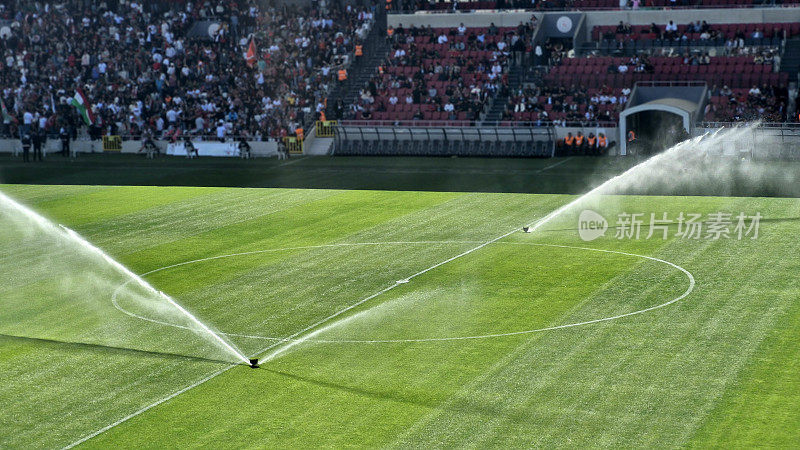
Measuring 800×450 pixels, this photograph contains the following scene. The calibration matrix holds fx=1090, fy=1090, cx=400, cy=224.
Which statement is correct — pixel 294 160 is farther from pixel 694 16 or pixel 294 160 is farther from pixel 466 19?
pixel 694 16

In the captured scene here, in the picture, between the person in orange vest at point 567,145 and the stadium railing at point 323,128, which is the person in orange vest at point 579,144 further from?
the stadium railing at point 323,128

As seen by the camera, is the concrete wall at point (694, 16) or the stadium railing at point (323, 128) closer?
the stadium railing at point (323, 128)

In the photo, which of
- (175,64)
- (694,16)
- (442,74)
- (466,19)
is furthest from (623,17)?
(175,64)

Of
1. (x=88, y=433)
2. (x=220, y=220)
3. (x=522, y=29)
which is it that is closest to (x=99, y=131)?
(x=522, y=29)

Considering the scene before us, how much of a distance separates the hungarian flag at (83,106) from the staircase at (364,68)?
14516 millimetres

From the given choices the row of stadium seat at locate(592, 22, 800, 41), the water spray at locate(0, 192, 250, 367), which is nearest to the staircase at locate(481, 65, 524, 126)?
the row of stadium seat at locate(592, 22, 800, 41)

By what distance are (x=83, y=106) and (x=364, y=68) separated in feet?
58.0

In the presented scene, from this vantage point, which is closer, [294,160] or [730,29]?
[294,160]

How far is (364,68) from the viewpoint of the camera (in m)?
70.4

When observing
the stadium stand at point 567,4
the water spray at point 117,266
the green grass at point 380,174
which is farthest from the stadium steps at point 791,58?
the water spray at point 117,266

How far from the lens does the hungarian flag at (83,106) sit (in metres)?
65.0

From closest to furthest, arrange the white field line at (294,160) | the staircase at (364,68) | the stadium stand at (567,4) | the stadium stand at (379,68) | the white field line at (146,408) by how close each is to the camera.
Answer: the white field line at (146,408) → the white field line at (294,160) → the stadium stand at (379,68) → the stadium stand at (567,4) → the staircase at (364,68)

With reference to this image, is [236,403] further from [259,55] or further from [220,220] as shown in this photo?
[259,55]

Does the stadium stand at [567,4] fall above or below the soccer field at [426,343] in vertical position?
above
